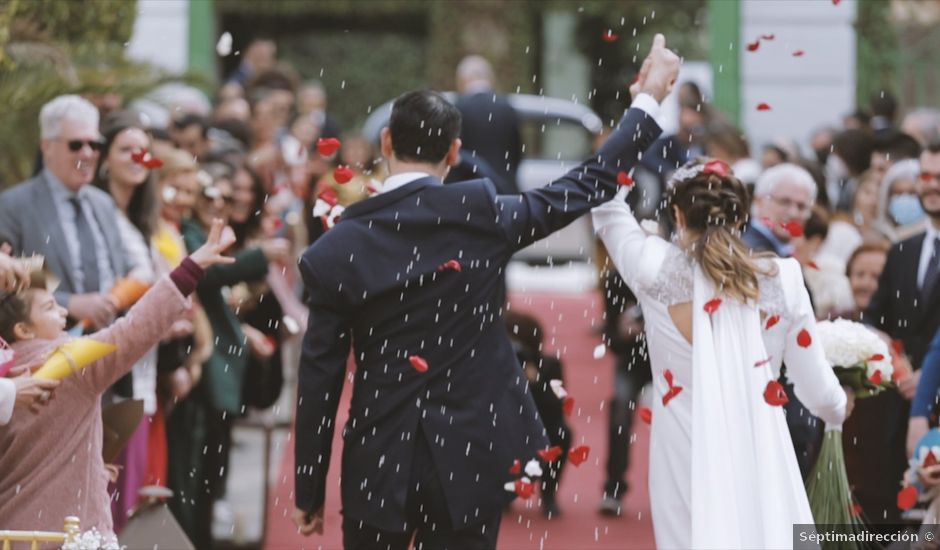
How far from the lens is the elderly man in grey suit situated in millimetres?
8023

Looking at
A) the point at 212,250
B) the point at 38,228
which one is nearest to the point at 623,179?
the point at 212,250

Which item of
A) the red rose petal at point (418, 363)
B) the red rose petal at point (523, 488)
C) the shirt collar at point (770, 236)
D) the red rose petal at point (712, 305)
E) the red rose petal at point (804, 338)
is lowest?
the red rose petal at point (523, 488)

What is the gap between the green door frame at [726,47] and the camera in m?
18.1

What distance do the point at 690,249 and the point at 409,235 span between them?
1.00 meters

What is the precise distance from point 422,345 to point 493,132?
6603 mm

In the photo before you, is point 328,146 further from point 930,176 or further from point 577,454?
point 930,176

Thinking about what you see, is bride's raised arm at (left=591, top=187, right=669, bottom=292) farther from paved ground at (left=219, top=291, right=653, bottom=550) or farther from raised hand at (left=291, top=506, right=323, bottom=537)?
paved ground at (left=219, top=291, right=653, bottom=550)

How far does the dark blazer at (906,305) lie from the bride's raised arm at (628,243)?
8.68 ft

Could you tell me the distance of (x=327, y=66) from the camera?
28594 mm

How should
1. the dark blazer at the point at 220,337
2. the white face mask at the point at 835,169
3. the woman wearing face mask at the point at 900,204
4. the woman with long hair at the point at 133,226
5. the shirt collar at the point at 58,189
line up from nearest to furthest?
the shirt collar at the point at 58,189, the woman with long hair at the point at 133,226, the dark blazer at the point at 220,337, the woman wearing face mask at the point at 900,204, the white face mask at the point at 835,169

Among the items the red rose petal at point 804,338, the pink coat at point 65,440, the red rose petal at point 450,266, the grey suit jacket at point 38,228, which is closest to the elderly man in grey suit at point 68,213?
the grey suit jacket at point 38,228

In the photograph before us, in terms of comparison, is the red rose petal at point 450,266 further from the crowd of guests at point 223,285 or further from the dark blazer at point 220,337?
the dark blazer at point 220,337

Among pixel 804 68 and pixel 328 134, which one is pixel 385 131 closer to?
pixel 328 134

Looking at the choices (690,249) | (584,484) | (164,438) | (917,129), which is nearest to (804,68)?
(917,129)
